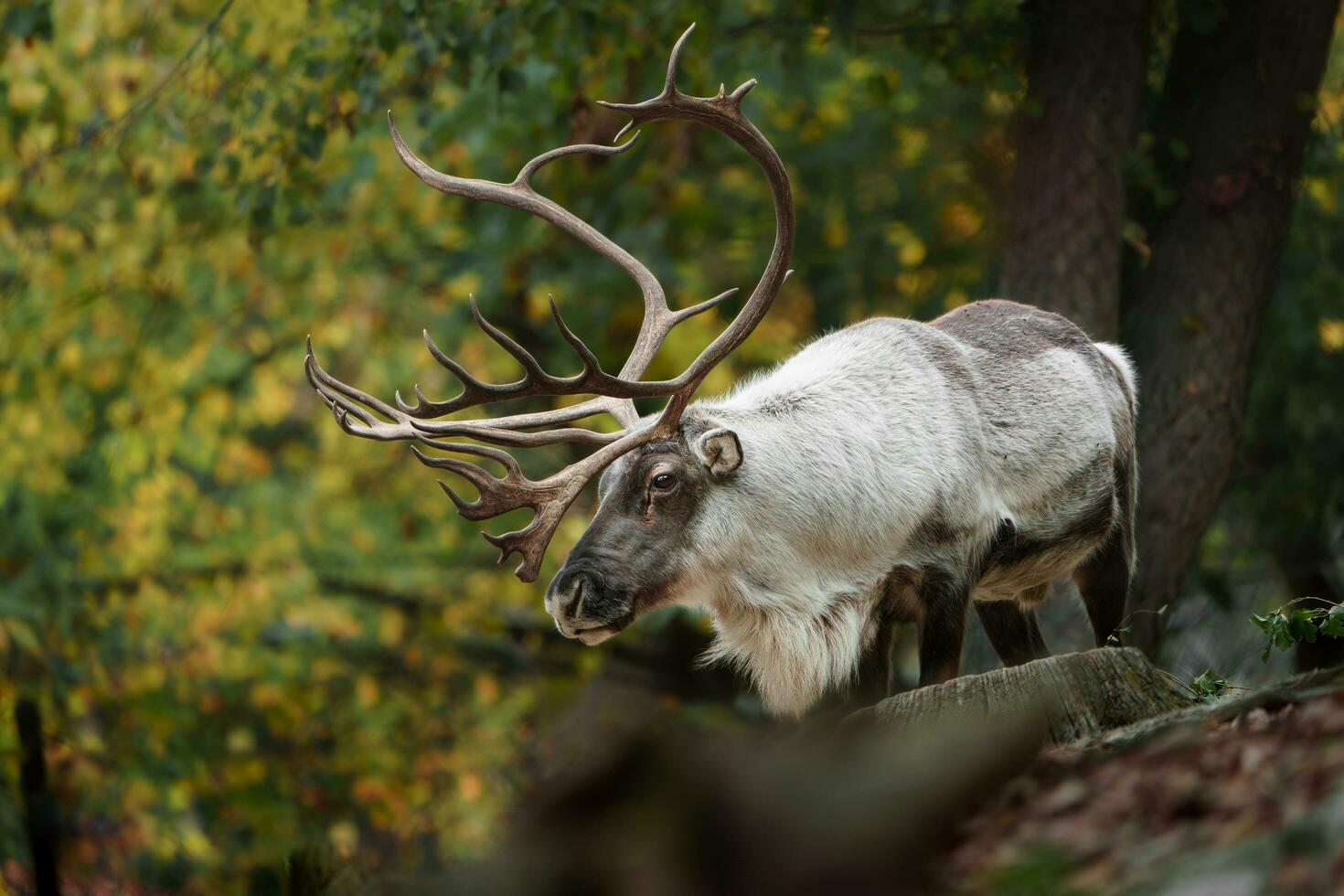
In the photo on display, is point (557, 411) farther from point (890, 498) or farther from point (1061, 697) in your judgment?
point (1061, 697)

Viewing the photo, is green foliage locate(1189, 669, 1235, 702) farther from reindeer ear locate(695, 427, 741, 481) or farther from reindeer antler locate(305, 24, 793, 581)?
reindeer antler locate(305, 24, 793, 581)

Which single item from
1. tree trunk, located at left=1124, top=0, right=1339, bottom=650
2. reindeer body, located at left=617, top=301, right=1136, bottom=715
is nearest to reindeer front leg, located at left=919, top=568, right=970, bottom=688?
reindeer body, located at left=617, top=301, right=1136, bottom=715

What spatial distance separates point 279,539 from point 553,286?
361 cm

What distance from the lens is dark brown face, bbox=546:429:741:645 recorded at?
16.3 ft

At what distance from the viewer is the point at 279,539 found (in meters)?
12.5

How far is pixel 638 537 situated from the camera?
16.8 ft

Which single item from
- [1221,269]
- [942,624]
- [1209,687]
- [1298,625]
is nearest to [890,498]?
[942,624]

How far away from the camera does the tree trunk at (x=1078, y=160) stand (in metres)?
7.24

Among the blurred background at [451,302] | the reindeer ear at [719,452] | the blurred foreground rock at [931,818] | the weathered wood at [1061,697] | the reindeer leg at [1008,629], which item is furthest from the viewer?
the blurred background at [451,302]

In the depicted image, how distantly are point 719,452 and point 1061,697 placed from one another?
1.63 meters

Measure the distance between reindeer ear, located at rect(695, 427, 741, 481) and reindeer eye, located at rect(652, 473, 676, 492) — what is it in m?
0.12

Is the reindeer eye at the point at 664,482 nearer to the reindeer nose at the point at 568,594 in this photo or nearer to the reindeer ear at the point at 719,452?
the reindeer ear at the point at 719,452

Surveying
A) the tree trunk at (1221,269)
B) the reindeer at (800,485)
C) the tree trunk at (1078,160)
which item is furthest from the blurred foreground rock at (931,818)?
the tree trunk at (1221,269)

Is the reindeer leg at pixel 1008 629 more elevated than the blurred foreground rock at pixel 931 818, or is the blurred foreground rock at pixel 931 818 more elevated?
the blurred foreground rock at pixel 931 818
